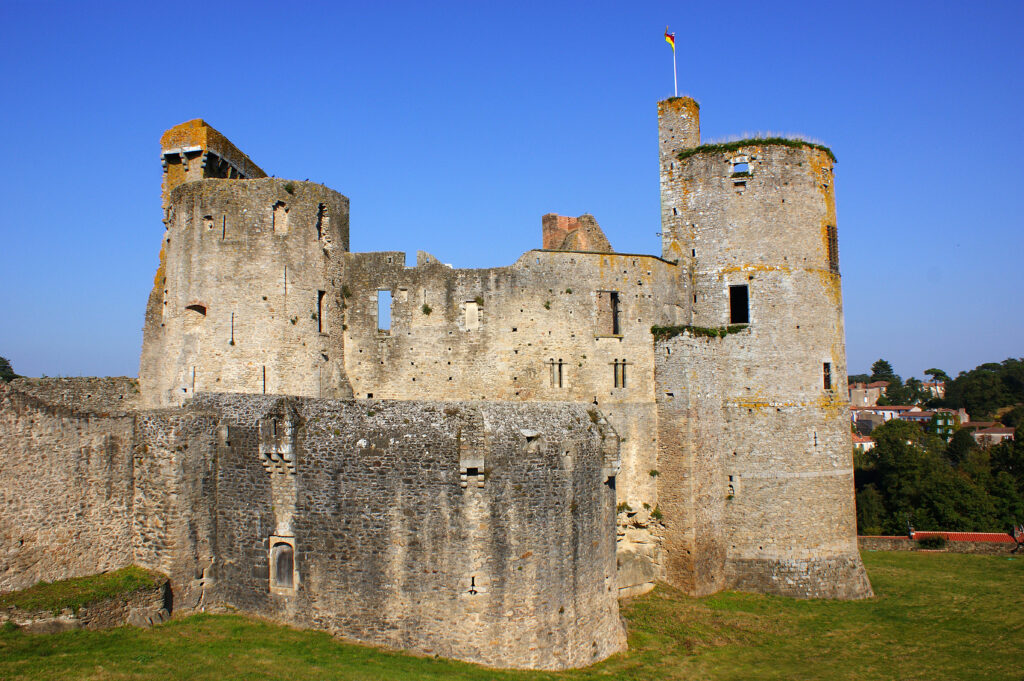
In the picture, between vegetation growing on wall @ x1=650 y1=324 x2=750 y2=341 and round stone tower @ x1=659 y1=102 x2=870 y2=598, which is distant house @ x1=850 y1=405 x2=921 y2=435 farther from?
vegetation growing on wall @ x1=650 y1=324 x2=750 y2=341

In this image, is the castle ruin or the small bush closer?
the castle ruin

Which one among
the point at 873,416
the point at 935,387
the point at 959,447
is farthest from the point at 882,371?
the point at 959,447

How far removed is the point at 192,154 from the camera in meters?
24.3

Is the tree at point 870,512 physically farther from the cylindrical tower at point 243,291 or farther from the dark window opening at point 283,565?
the dark window opening at point 283,565

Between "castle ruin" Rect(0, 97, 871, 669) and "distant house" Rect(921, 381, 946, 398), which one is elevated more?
"distant house" Rect(921, 381, 946, 398)

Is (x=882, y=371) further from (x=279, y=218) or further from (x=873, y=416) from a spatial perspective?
(x=279, y=218)

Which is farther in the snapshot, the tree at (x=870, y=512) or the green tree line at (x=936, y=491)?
the tree at (x=870, y=512)

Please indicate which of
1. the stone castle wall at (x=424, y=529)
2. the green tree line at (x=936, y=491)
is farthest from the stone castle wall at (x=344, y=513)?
the green tree line at (x=936, y=491)

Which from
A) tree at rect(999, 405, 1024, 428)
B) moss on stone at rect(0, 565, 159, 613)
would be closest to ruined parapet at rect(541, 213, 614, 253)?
moss on stone at rect(0, 565, 159, 613)

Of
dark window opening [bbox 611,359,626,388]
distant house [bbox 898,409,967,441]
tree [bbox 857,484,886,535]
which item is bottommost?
tree [bbox 857,484,886,535]

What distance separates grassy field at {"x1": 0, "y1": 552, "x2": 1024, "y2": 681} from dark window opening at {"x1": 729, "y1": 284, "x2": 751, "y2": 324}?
9.22 m

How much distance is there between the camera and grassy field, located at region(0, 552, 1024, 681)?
1509 centimetres

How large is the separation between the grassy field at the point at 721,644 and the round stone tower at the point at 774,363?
1.71m

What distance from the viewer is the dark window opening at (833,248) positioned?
2708 cm
